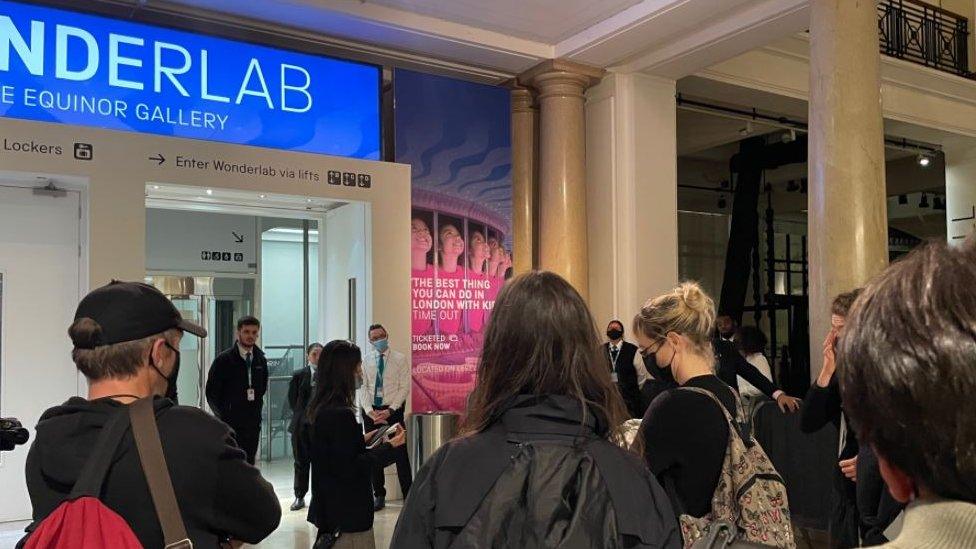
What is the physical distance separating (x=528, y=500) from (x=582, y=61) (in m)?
7.45

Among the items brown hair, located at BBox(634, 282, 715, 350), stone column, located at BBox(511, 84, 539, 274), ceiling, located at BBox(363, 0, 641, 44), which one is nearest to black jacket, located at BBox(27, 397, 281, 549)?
brown hair, located at BBox(634, 282, 715, 350)

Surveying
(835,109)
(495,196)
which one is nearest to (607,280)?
(495,196)

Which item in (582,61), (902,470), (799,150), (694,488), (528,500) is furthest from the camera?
(799,150)

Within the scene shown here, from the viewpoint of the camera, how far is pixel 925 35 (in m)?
10.5

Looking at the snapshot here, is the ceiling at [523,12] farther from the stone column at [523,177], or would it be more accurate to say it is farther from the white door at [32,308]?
the white door at [32,308]

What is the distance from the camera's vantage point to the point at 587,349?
1.61 metres

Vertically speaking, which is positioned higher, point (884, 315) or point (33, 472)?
point (884, 315)

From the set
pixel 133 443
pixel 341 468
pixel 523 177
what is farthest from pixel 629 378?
pixel 133 443

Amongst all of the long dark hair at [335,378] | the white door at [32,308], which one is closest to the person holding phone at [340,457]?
the long dark hair at [335,378]

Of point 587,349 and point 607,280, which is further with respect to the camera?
point 607,280

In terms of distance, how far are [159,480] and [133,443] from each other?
Answer: 0.09m

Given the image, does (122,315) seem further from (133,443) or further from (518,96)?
(518,96)

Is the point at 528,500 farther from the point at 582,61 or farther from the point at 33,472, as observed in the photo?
the point at 582,61

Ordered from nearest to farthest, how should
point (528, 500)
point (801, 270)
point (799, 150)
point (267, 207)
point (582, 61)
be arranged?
1. point (528, 500)
2. point (267, 207)
3. point (582, 61)
4. point (799, 150)
5. point (801, 270)
